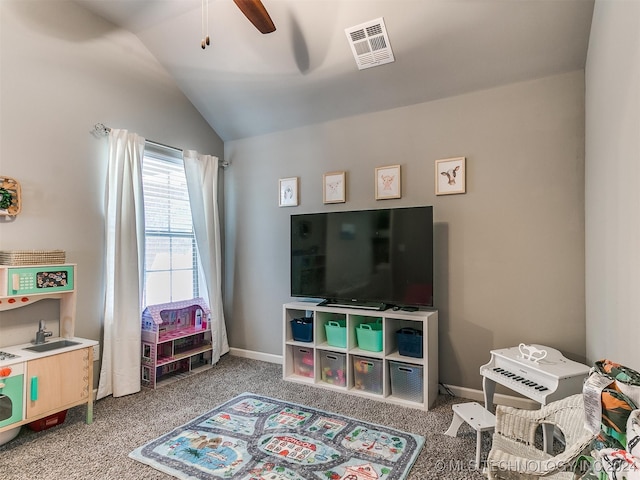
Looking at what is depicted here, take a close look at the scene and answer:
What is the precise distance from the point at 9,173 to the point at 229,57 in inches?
73.8

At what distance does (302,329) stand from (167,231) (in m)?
1.66

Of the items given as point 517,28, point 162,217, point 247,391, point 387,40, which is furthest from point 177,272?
point 517,28

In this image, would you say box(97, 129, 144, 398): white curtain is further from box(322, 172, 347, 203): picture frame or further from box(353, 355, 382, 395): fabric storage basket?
box(353, 355, 382, 395): fabric storage basket

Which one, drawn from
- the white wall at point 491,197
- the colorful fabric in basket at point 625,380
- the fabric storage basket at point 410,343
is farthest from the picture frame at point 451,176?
the colorful fabric in basket at point 625,380

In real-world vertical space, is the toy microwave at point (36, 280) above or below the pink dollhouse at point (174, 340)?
above

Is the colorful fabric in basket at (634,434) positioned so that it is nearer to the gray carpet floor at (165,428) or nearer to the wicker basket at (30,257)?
the gray carpet floor at (165,428)

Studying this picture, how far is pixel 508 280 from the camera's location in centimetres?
273

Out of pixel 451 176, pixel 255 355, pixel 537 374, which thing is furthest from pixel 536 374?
pixel 255 355

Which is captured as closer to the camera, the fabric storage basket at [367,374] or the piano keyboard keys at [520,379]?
the piano keyboard keys at [520,379]

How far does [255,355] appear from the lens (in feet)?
12.8

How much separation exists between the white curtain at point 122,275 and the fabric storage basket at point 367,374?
185 cm

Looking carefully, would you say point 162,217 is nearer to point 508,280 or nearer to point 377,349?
point 377,349

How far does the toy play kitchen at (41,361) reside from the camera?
2.05 m

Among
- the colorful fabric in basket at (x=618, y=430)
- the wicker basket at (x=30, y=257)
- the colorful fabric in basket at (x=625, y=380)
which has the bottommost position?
the colorful fabric in basket at (x=618, y=430)
